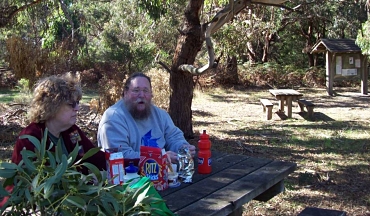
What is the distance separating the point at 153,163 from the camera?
2.93m

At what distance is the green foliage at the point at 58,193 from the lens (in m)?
1.64

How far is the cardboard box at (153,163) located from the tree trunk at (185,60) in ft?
16.1

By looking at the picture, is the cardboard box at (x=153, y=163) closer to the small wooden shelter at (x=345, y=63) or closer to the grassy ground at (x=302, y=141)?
the grassy ground at (x=302, y=141)

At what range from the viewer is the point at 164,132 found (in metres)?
3.97

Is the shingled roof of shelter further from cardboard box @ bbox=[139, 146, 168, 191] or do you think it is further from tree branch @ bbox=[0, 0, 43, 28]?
cardboard box @ bbox=[139, 146, 168, 191]

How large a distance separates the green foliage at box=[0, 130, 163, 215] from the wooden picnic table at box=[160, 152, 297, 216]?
884 millimetres

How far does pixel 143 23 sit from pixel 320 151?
11197mm

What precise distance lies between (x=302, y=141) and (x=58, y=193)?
7315 millimetres

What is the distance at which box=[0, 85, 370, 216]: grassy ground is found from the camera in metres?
5.38

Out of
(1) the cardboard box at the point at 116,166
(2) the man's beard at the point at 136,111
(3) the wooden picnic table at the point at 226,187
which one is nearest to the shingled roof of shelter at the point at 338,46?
(3) the wooden picnic table at the point at 226,187

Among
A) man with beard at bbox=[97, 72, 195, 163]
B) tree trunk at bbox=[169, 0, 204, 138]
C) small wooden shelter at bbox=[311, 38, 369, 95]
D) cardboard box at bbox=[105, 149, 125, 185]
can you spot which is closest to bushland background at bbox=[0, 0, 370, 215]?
tree trunk at bbox=[169, 0, 204, 138]

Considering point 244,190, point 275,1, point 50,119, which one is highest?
point 275,1

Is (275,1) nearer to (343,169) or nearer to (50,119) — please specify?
(343,169)

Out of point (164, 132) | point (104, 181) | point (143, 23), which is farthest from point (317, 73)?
point (104, 181)
